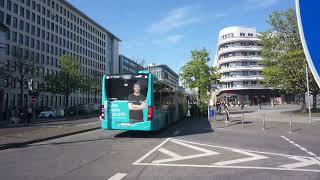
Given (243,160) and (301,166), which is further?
(243,160)

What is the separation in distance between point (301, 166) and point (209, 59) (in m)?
41.5

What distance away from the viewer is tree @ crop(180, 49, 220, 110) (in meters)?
49.6

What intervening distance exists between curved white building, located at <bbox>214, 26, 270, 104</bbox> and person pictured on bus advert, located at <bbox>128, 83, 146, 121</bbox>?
305 feet

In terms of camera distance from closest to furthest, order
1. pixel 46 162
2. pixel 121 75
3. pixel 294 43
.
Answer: pixel 46 162 < pixel 121 75 < pixel 294 43

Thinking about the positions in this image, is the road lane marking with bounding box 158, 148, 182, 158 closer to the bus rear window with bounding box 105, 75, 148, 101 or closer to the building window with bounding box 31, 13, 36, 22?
the bus rear window with bounding box 105, 75, 148, 101

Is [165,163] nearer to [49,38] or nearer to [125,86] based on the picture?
[125,86]

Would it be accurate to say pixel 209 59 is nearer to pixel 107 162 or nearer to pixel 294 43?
pixel 294 43

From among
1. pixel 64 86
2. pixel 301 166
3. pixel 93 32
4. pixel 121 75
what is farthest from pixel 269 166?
pixel 93 32

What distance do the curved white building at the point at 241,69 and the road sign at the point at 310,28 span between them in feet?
359

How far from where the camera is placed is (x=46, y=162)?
35.2ft

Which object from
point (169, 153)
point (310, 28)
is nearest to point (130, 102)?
point (169, 153)

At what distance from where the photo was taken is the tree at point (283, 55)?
44.6m

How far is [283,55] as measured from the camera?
44.8 meters

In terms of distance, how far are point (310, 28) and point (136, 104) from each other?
16.9 metres
